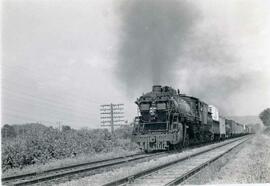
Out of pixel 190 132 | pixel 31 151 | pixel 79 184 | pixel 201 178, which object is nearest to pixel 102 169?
pixel 79 184

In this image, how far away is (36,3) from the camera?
10.2m

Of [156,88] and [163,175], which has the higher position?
[156,88]

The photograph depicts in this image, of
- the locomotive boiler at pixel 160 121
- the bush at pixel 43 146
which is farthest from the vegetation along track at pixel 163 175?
the bush at pixel 43 146

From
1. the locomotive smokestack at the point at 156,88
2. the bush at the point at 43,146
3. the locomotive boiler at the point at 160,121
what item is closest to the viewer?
the bush at the point at 43,146

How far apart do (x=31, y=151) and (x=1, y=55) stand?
7176mm

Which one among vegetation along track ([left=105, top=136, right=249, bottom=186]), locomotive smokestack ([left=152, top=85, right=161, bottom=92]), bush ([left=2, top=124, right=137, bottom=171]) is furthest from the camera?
locomotive smokestack ([left=152, top=85, right=161, bottom=92])

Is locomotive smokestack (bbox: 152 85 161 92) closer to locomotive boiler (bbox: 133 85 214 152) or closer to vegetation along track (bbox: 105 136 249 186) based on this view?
locomotive boiler (bbox: 133 85 214 152)

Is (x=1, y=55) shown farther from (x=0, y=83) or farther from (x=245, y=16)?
(x=245, y=16)

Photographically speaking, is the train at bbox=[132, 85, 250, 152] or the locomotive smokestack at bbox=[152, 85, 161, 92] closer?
the train at bbox=[132, 85, 250, 152]

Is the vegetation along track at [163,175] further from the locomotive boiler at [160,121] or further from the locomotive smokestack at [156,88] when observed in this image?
the locomotive smokestack at [156,88]

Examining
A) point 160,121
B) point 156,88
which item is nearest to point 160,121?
point 160,121

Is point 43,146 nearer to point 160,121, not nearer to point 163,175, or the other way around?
point 160,121

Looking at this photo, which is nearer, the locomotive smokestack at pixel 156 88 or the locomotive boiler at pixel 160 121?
the locomotive boiler at pixel 160 121

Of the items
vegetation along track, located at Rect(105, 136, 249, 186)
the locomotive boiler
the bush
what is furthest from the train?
vegetation along track, located at Rect(105, 136, 249, 186)
